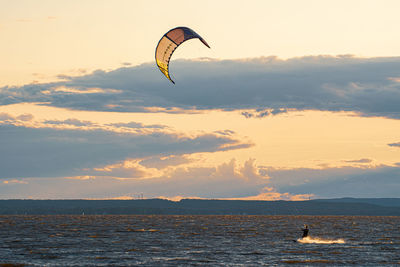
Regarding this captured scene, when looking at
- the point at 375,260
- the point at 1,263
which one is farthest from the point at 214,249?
the point at 1,263

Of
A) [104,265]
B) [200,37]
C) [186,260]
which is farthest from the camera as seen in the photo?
[186,260]

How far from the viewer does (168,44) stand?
61.2 metres

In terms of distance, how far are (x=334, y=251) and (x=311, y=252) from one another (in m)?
4.23

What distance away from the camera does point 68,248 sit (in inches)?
3219

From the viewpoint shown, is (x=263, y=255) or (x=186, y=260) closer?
(x=186, y=260)

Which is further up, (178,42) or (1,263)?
(178,42)

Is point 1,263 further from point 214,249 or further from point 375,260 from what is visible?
point 375,260

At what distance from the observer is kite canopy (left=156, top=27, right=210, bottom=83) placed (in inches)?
2296

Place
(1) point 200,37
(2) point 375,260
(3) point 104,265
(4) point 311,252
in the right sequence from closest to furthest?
1. (1) point 200,37
2. (3) point 104,265
3. (2) point 375,260
4. (4) point 311,252

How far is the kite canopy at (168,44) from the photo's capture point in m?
58.3

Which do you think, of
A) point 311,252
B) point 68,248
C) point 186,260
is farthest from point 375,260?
point 68,248

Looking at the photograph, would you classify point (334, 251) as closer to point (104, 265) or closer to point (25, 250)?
point (104, 265)

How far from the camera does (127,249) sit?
8012cm

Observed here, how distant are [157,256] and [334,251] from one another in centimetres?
2415
